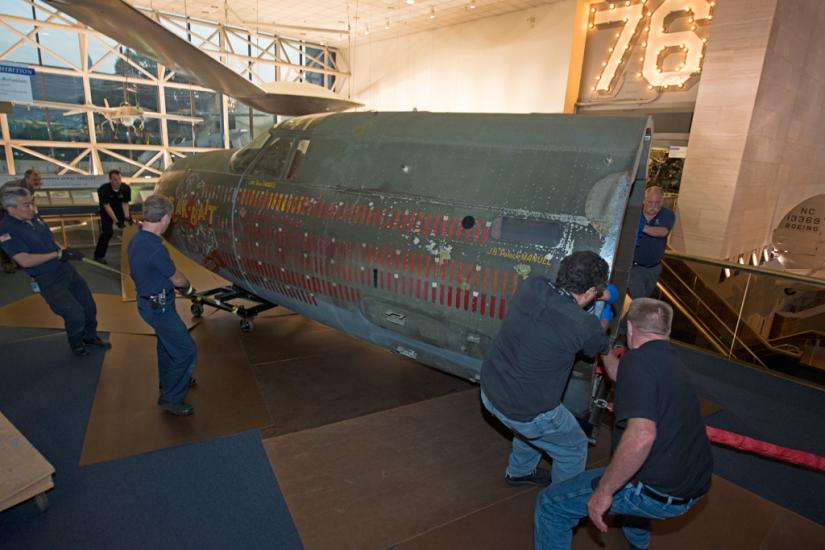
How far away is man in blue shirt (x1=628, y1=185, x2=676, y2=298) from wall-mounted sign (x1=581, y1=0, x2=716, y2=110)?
8.12 meters

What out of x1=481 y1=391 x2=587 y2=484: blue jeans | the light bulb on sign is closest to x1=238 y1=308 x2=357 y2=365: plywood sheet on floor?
x1=481 y1=391 x2=587 y2=484: blue jeans

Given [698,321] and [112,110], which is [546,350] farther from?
[112,110]

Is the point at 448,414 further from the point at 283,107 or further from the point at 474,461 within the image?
the point at 283,107

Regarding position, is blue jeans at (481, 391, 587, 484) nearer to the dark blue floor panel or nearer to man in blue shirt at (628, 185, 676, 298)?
the dark blue floor panel

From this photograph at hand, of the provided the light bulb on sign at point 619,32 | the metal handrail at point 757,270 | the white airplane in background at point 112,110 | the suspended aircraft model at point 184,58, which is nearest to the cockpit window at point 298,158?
the suspended aircraft model at point 184,58

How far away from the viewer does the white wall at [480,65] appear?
47.7ft

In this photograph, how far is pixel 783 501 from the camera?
384cm

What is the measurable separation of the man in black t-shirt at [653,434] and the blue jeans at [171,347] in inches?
144

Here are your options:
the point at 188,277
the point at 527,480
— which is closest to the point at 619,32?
the point at 188,277

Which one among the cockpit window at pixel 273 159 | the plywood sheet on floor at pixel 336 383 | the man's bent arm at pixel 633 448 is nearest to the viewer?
the man's bent arm at pixel 633 448

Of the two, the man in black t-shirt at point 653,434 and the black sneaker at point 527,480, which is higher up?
the man in black t-shirt at point 653,434

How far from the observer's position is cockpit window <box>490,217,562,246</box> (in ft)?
11.2

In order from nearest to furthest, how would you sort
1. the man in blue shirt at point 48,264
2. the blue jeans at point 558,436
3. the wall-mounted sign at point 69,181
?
the blue jeans at point 558,436, the man in blue shirt at point 48,264, the wall-mounted sign at point 69,181

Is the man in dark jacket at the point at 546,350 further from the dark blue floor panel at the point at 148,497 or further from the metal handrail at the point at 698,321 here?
the metal handrail at the point at 698,321
